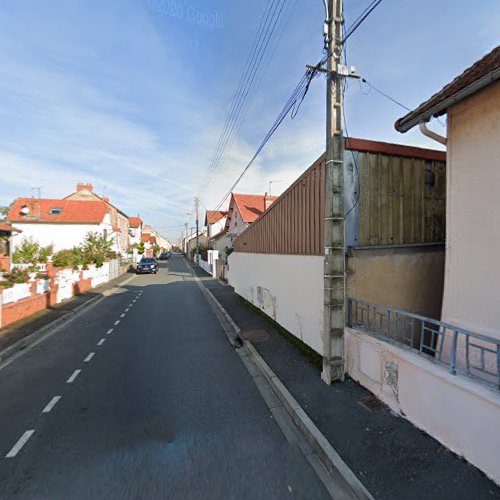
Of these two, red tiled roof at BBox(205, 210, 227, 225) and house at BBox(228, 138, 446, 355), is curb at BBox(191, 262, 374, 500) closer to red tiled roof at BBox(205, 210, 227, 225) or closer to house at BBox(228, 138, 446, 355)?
house at BBox(228, 138, 446, 355)

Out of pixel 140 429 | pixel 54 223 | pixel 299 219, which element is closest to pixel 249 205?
pixel 299 219

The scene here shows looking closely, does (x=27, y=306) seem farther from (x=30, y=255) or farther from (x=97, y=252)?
(x=30, y=255)

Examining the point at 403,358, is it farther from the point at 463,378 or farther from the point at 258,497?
the point at 258,497

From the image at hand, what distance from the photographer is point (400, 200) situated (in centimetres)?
506

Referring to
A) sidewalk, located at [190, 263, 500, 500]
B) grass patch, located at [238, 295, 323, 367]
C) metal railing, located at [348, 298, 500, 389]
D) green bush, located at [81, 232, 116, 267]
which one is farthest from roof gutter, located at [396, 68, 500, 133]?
green bush, located at [81, 232, 116, 267]

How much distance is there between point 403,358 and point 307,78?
15.7 feet

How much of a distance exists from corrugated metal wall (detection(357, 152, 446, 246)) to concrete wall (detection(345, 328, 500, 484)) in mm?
2004

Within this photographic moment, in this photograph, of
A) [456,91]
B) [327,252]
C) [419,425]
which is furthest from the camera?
[327,252]

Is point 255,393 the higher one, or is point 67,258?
point 67,258

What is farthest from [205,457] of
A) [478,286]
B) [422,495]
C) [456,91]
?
[456,91]

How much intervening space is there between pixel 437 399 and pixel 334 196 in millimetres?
3059

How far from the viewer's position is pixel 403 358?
3428 millimetres

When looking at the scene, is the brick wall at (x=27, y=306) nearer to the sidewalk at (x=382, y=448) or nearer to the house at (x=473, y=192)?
the sidewalk at (x=382, y=448)

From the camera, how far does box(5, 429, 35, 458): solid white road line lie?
9.94 ft
